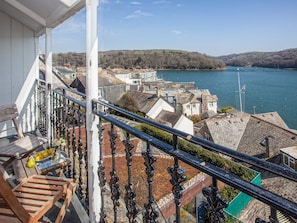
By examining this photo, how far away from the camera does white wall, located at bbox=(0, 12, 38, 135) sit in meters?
3.87

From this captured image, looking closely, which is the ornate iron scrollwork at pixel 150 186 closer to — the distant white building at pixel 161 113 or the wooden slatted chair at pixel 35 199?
the wooden slatted chair at pixel 35 199

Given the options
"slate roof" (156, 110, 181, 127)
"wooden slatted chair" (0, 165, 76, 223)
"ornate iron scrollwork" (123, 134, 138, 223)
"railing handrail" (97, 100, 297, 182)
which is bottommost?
"slate roof" (156, 110, 181, 127)

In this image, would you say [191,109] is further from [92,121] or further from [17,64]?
A: [92,121]

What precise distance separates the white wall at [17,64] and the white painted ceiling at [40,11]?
0.56ft

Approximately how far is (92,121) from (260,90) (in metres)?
17.9

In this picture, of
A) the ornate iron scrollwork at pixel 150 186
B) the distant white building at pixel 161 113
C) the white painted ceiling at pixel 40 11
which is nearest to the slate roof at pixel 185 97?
the distant white building at pixel 161 113

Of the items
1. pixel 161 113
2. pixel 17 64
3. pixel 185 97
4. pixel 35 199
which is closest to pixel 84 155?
pixel 35 199

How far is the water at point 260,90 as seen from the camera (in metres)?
12.5

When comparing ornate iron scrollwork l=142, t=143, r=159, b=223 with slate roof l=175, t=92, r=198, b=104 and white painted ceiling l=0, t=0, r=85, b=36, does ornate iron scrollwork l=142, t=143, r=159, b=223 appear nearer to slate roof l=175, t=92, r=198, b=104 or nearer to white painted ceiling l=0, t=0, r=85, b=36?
white painted ceiling l=0, t=0, r=85, b=36

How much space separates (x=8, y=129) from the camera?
386 centimetres

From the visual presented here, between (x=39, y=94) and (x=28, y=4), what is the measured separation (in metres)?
1.52

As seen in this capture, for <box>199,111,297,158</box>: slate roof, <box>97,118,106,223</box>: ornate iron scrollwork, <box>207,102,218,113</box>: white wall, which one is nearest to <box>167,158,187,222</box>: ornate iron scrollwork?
<box>97,118,106,223</box>: ornate iron scrollwork

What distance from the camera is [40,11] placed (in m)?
3.13

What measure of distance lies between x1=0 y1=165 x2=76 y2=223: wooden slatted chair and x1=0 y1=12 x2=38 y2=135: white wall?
2.59 meters
